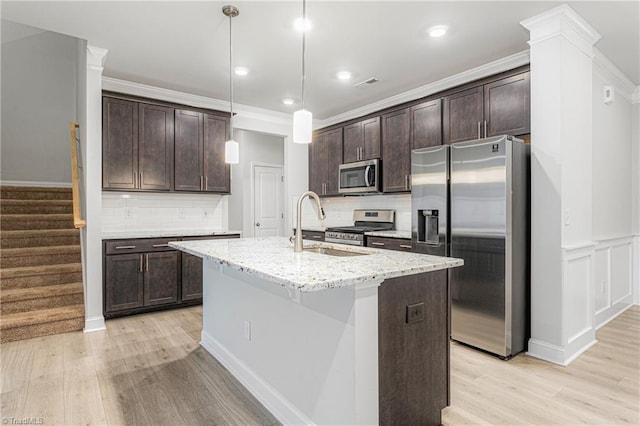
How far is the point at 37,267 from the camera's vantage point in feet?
12.4

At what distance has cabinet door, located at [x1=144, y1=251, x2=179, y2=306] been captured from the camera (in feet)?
12.7

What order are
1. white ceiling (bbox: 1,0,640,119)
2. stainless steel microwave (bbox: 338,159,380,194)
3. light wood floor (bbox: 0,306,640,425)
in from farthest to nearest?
stainless steel microwave (bbox: 338,159,380,194) → white ceiling (bbox: 1,0,640,119) → light wood floor (bbox: 0,306,640,425)

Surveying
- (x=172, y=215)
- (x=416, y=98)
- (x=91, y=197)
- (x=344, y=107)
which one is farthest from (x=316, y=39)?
(x=172, y=215)

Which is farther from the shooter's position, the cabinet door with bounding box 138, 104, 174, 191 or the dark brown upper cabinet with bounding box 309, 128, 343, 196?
the dark brown upper cabinet with bounding box 309, 128, 343, 196

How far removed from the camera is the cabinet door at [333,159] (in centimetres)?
514

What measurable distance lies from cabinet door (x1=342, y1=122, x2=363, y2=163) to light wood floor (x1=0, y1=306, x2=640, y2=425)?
9.03 ft

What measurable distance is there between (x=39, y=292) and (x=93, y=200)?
1095 mm

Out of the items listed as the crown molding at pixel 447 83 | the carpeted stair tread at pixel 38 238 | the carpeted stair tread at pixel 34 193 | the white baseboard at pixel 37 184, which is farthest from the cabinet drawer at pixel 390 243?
the white baseboard at pixel 37 184

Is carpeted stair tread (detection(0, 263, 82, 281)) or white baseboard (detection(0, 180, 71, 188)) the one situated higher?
white baseboard (detection(0, 180, 71, 188))

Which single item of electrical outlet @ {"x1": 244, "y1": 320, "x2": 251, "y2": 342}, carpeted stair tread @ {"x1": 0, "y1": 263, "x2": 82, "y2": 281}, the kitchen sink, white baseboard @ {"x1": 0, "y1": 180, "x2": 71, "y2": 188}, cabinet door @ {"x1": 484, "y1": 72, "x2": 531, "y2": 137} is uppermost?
cabinet door @ {"x1": 484, "y1": 72, "x2": 531, "y2": 137}

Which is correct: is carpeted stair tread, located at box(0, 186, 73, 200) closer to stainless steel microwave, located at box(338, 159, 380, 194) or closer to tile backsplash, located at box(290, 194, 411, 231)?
tile backsplash, located at box(290, 194, 411, 231)

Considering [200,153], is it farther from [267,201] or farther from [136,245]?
[267,201]

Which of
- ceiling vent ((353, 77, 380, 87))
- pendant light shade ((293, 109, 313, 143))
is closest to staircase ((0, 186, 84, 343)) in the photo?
pendant light shade ((293, 109, 313, 143))

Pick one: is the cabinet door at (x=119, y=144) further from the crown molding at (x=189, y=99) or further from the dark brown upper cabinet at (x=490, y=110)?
the dark brown upper cabinet at (x=490, y=110)
